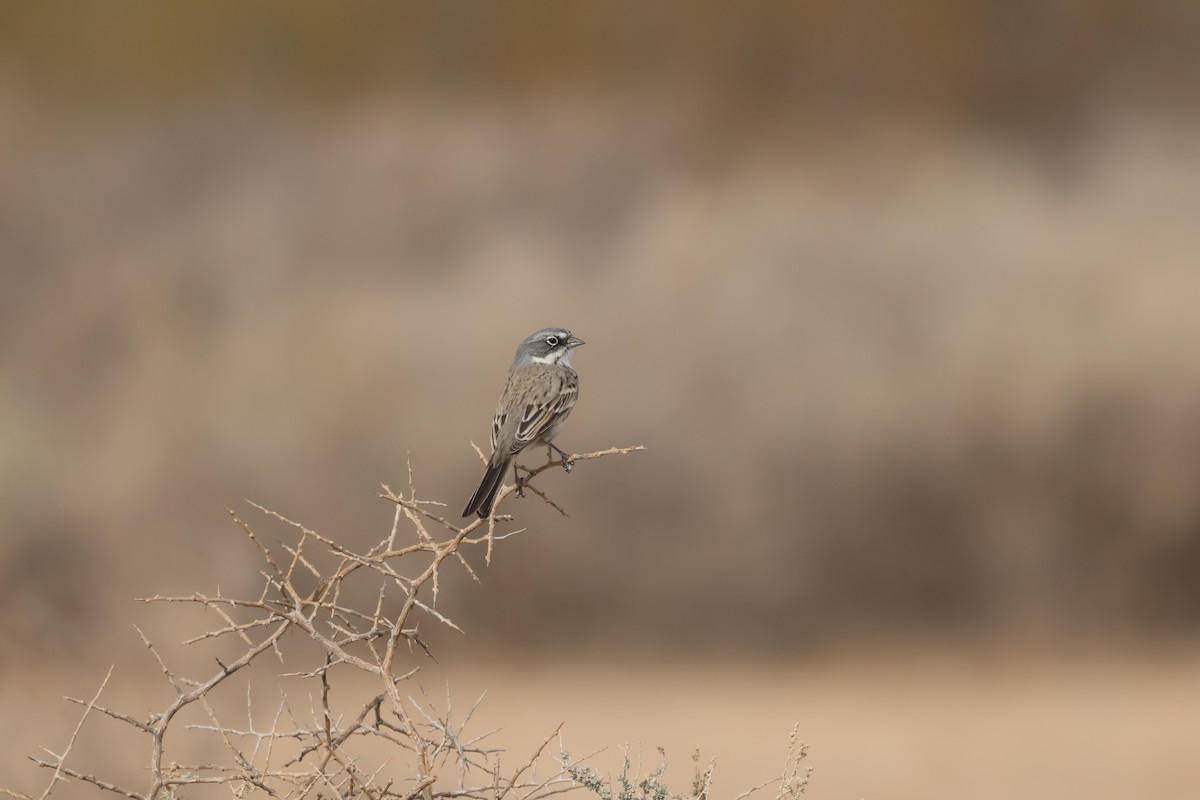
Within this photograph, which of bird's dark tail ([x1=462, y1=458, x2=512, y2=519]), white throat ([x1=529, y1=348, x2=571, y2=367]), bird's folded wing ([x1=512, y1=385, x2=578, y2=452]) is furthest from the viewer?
white throat ([x1=529, y1=348, x2=571, y2=367])

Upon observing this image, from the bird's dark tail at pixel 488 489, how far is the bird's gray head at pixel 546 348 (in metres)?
0.88

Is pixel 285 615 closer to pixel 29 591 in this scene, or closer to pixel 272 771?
pixel 272 771

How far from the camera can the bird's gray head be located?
4.38 metres

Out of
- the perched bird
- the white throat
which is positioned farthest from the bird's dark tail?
the white throat

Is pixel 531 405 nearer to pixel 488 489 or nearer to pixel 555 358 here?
pixel 488 489

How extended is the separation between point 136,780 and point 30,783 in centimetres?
44

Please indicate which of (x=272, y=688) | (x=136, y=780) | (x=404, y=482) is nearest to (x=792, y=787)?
(x=136, y=780)

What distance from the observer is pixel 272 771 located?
7.41 ft

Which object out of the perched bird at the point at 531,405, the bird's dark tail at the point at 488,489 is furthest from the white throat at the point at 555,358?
the bird's dark tail at the point at 488,489

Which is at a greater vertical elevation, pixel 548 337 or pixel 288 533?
pixel 288 533

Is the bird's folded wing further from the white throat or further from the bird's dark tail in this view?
the white throat

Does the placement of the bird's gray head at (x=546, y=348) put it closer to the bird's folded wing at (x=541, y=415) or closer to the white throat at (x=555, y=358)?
the white throat at (x=555, y=358)

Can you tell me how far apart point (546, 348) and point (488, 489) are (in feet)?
3.48

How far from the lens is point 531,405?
12.5 ft
